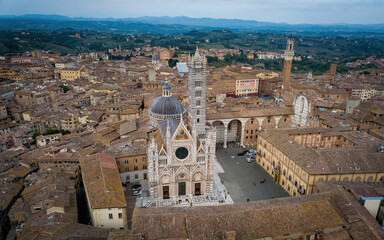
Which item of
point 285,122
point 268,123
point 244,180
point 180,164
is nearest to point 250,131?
point 268,123

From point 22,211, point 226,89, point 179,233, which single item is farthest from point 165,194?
point 226,89

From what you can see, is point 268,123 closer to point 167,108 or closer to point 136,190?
point 167,108

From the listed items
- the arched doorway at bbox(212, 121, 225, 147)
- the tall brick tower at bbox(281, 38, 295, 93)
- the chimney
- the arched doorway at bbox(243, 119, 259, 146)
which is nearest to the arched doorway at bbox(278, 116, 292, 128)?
the arched doorway at bbox(243, 119, 259, 146)

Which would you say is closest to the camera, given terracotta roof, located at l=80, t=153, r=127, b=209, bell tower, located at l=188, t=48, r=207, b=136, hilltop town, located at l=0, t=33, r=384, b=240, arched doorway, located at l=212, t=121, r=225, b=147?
hilltop town, located at l=0, t=33, r=384, b=240

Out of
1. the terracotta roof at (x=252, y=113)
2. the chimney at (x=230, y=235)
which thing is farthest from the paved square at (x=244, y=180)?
the chimney at (x=230, y=235)

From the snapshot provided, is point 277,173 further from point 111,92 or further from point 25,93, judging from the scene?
point 25,93

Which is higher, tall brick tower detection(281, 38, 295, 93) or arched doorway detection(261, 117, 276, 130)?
tall brick tower detection(281, 38, 295, 93)

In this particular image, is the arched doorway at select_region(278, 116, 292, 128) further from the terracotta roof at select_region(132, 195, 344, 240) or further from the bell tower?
the terracotta roof at select_region(132, 195, 344, 240)

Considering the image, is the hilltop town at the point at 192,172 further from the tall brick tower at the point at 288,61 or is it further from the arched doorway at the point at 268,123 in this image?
the tall brick tower at the point at 288,61
